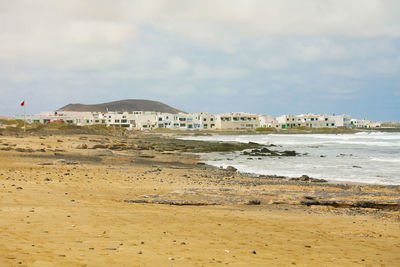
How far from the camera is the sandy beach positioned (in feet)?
17.8

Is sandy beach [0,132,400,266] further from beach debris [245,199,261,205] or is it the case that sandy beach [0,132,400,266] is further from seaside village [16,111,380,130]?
seaside village [16,111,380,130]

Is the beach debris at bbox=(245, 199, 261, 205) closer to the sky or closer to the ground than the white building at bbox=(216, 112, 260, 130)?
closer to the ground

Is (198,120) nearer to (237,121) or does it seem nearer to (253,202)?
(237,121)

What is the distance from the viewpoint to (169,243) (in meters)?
6.16

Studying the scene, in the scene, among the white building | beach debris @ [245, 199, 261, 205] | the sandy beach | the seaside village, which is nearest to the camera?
the sandy beach

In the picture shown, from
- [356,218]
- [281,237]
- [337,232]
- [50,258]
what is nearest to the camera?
[50,258]

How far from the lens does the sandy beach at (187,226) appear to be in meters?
5.43

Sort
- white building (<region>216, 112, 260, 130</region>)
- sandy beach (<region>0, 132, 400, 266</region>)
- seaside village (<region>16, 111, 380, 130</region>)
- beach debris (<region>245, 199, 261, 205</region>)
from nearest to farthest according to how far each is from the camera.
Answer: sandy beach (<region>0, 132, 400, 266</region>) < beach debris (<region>245, 199, 261, 205</region>) < seaside village (<region>16, 111, 380, 130</region>) < white building (<region>216, 112, 260, 130</region>)

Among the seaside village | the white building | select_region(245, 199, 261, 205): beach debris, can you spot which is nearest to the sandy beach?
select_region(245, 199, 261, 205): beach debris

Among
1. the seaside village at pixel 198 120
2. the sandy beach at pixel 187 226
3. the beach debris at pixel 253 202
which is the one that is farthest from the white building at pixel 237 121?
the beach debris at pixel 253 202

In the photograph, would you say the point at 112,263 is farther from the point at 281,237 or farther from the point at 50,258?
the point at 281,237

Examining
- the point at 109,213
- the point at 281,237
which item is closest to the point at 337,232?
the point at 281,237

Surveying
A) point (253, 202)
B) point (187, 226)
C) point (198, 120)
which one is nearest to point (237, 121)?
point (198, 120)

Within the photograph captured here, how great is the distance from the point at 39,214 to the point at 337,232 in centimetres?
618
